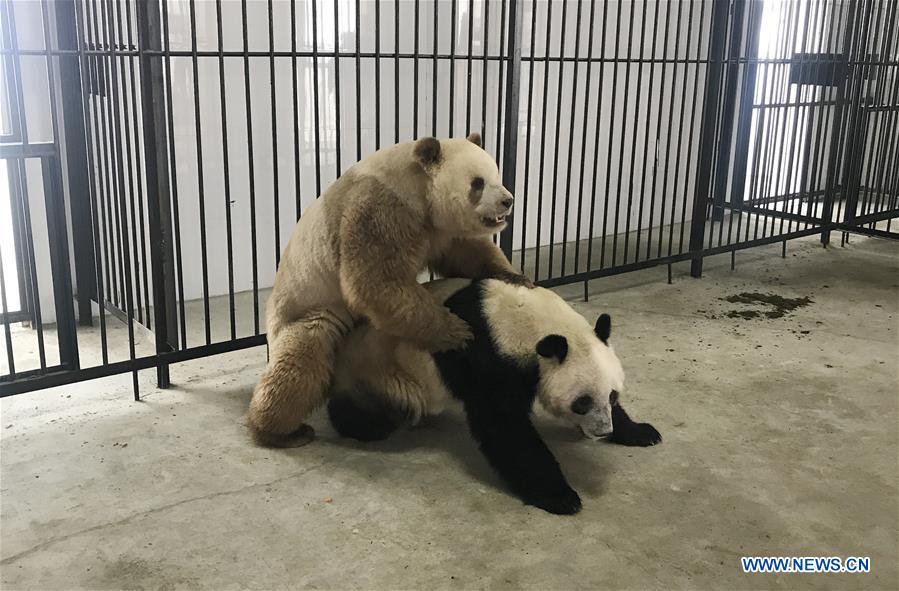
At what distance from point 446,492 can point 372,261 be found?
2.93ft

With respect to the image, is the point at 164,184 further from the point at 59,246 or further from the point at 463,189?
the point at 463,189

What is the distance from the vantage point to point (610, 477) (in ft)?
9.95

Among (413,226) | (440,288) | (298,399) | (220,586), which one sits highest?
(413,226)

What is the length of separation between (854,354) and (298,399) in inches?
119

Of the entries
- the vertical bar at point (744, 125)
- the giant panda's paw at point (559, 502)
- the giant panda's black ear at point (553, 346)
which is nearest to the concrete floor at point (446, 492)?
the giant panda's paw at point (559, 502)

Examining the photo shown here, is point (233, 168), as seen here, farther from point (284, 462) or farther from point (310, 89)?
point (284, 462)

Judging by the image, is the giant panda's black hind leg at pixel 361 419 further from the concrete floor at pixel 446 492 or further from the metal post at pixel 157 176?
the metal post at pixel 157 176

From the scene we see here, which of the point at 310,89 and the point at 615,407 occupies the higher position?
the point at 310,89

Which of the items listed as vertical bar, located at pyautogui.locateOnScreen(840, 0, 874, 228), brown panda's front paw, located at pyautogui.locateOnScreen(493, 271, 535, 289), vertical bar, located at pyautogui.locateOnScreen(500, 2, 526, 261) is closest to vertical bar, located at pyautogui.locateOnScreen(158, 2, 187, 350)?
brown panda's front paw, located at pyautogui.locateOnScreen(493, 271, 535, 289)

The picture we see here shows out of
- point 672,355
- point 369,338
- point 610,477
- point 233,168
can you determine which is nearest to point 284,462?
point 369,338

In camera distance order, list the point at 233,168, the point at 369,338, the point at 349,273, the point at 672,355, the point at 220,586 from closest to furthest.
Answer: the point at 220,586
the point at 349,273
the point at 369,338
the point at 672,355
the point at 233,168

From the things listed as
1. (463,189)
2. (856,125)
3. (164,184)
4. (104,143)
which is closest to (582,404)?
(463,189)

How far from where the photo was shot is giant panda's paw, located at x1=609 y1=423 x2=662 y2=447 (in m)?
3.28

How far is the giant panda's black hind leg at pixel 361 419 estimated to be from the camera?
327 centimetres
